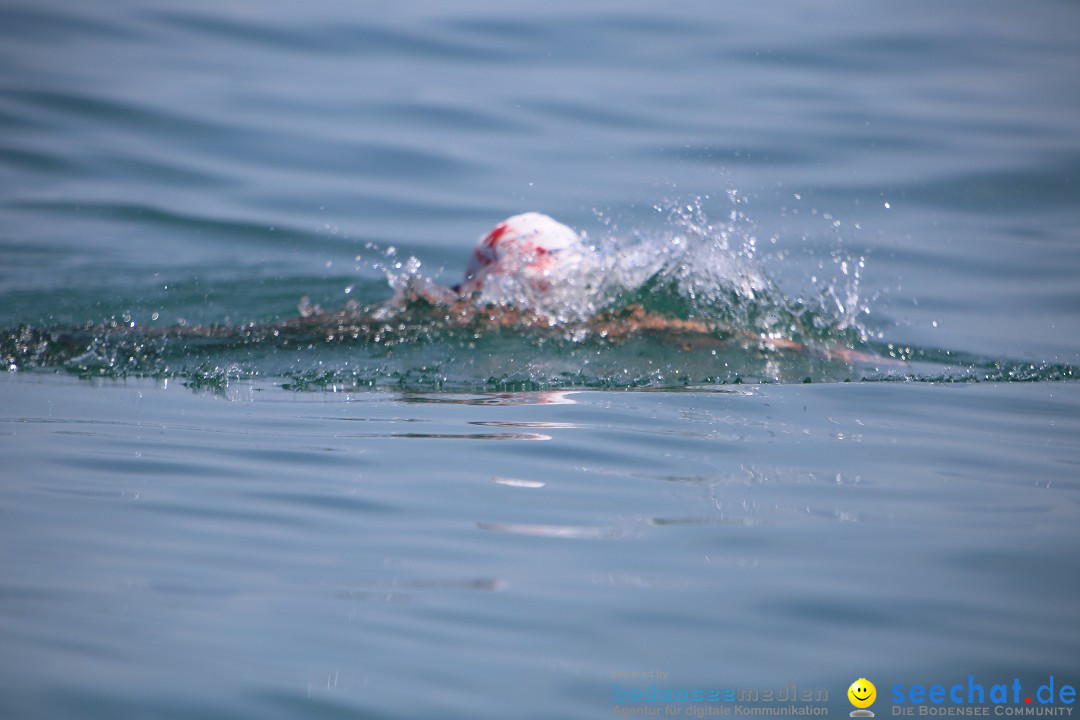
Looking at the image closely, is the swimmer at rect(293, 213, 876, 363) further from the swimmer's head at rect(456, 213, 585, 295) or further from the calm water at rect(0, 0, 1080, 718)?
the calm water at rect(0, 0, 1080, 718)

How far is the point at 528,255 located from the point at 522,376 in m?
0.99

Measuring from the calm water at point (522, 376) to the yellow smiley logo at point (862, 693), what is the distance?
4cm

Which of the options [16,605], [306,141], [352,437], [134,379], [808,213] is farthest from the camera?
[306,141]

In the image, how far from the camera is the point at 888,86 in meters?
14.9

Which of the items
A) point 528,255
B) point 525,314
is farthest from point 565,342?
point 528,255

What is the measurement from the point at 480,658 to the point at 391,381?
3.76 m

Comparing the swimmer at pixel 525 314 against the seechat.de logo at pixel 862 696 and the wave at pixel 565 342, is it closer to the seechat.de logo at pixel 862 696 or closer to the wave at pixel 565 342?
the wave at pixel 565 342

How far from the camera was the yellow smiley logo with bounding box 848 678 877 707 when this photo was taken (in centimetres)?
330

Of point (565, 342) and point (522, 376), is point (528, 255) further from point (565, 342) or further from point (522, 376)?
point (522, 376)

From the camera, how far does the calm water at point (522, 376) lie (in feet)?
11.9

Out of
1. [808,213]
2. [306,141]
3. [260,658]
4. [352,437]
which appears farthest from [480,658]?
[306,141]

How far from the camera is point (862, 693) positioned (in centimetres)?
334

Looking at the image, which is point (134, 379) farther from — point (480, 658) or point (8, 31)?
point (8, 31)

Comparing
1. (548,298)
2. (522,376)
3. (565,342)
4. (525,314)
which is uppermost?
(548,298)
